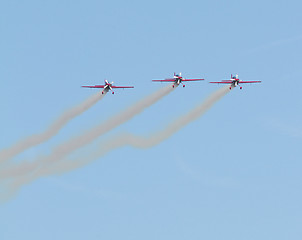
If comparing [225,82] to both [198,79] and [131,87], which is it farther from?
[131,87]

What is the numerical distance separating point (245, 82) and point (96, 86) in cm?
3820

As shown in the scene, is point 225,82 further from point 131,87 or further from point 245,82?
point 131,87

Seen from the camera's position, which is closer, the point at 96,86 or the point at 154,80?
the point at 154,80

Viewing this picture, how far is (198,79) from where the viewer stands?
475 ft

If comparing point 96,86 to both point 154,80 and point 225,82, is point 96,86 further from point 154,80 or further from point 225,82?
point 225,82

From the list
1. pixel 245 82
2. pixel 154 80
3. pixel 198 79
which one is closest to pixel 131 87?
pixel 154 80

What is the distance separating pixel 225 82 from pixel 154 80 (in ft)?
65.3

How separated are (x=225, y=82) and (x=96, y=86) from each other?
3311cm

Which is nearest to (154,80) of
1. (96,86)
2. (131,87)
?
(131,87)

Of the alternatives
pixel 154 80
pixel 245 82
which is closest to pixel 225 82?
pixel 245 82

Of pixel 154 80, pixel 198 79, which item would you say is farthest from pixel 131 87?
pixel 198 79

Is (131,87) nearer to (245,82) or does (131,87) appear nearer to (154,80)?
(154,80)

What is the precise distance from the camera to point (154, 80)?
458ft

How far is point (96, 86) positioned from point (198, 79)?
26.3m
